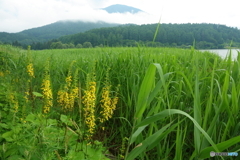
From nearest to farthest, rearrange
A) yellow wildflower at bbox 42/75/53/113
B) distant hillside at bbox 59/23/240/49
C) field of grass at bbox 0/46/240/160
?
field of grass at bbox 0/46/240/160, yellow wildflower at bbox 42/75/53/113, distant hillside at bbox 59/23/240/49

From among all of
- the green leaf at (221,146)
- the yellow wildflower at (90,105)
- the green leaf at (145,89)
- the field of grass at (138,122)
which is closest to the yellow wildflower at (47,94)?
the field of grass at (138,122)

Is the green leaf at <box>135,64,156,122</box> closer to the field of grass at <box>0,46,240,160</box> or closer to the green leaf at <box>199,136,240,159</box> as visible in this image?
the field of grass at <box>0,46,240,160</box>

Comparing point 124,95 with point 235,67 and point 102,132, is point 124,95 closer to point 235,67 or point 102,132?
point 102,132

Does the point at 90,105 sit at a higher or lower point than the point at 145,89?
lower

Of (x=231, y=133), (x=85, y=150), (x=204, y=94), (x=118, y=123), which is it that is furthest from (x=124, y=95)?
(x=231, y=133)

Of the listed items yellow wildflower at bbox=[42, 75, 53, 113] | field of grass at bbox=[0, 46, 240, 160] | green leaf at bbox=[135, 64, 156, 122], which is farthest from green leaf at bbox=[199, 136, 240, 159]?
yellow wildflower at bbox=[42, 75, 53, 113]

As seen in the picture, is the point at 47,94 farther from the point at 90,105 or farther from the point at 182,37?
the point at 182,37

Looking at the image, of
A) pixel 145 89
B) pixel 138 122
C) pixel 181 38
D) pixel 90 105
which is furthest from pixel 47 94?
pixel 181 38

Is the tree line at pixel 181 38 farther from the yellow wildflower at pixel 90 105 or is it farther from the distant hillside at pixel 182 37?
the yellow wildflower at pixel 90 105

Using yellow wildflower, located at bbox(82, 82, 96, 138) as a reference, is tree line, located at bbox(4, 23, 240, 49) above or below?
above

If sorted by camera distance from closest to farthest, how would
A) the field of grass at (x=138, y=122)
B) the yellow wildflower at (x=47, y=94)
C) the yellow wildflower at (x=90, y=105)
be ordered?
1. the field of grass at (x=138, y=122)
2. the yellow wildflower at (x=90, y=105)
3. the yellow wildflower at (x=47, y=94)

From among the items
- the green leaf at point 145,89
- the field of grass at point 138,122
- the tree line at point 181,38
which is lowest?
the field of grass at point 138,122

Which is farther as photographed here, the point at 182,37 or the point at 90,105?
the point at 182,37

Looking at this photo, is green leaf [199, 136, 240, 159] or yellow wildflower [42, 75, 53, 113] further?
yellow wildflower [42, 75, 53, 113]
